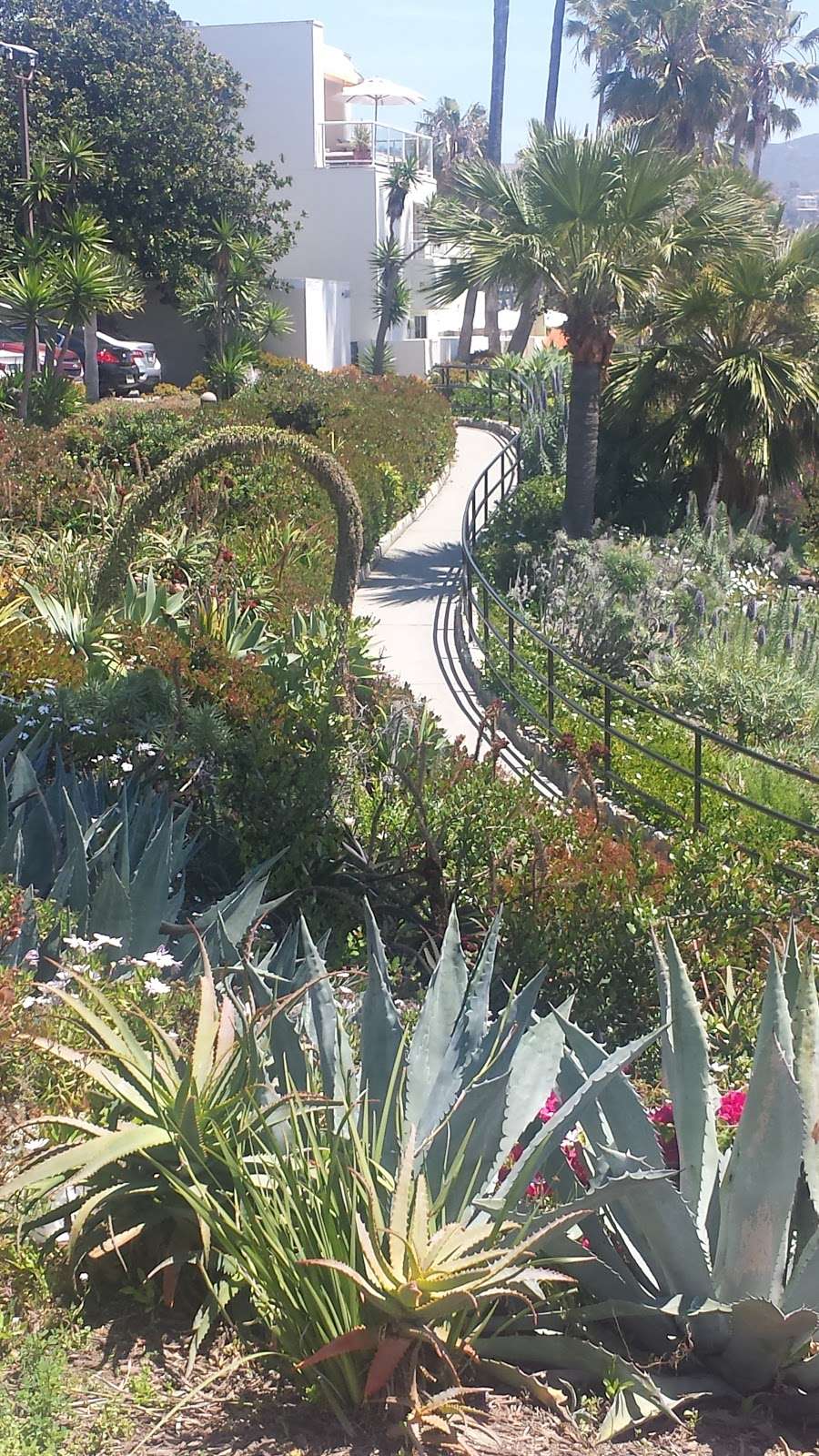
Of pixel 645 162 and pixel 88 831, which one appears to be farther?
pixel 645 162

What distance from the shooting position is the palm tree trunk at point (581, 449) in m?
16.1

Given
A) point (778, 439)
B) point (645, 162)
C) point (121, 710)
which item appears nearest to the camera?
point (121, 710)

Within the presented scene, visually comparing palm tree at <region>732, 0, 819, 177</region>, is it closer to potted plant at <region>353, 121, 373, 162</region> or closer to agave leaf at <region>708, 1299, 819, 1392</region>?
potted plant at <region>353, 121, 373, 162</region>

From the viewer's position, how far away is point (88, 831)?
464cm

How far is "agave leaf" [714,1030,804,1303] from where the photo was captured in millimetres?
2512

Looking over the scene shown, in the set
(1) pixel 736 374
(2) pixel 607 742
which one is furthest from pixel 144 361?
(2) pixel 607 742

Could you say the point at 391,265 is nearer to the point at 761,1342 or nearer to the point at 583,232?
the point at 583,232

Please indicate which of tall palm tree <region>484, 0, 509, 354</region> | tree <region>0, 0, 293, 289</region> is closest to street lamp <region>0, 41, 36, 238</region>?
tree <region>0, 0, 293, 289</region>

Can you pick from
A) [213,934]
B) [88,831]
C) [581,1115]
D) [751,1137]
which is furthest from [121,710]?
[751,1137]

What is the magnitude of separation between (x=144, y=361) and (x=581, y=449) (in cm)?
2300

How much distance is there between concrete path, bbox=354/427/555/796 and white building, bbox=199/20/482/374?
973 inches

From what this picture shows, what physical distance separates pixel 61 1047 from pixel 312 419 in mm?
16935

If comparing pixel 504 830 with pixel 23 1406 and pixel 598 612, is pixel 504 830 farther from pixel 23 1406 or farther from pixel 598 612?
pixel 598 612

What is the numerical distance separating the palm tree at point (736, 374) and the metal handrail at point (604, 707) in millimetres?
2481
